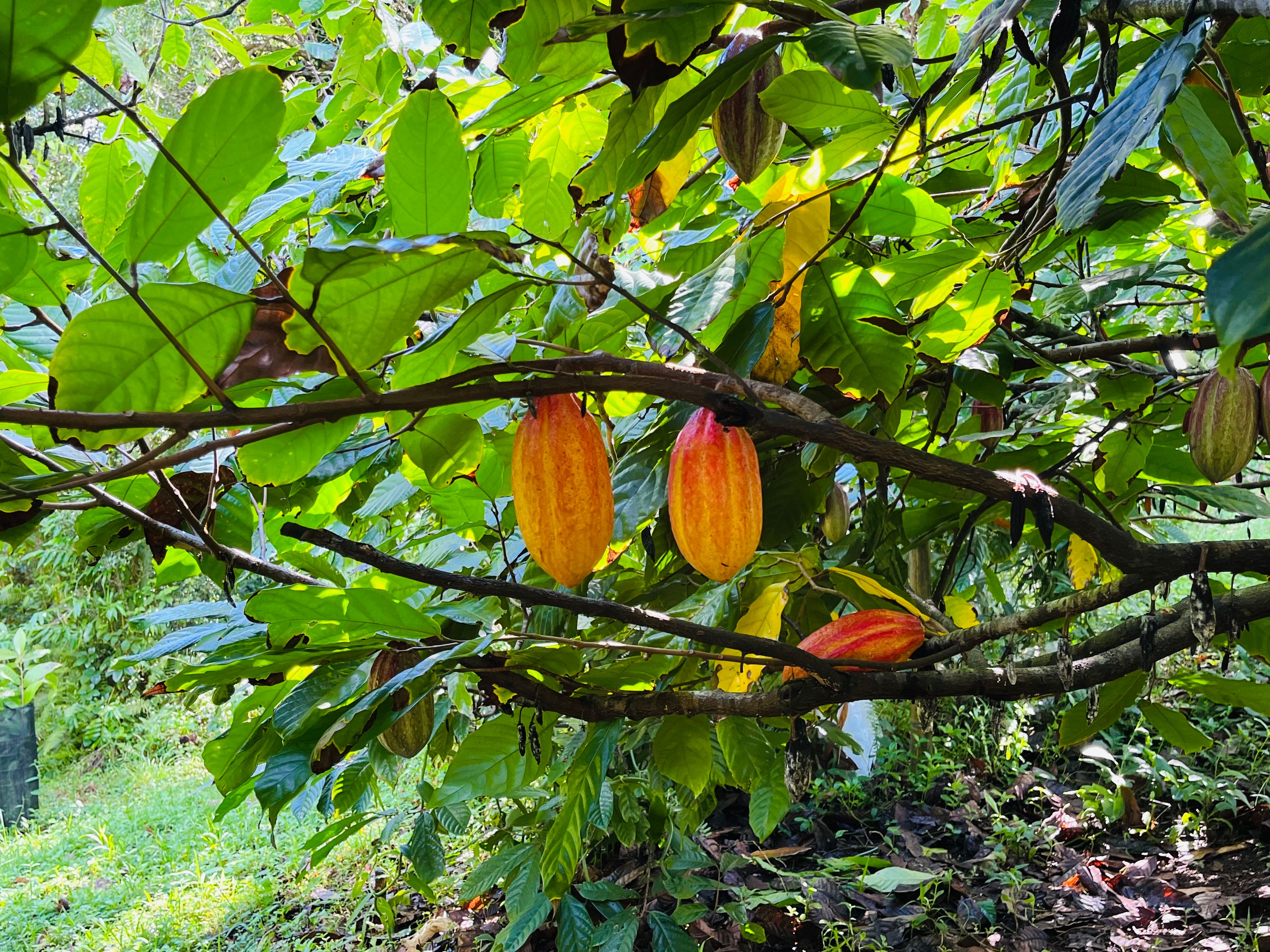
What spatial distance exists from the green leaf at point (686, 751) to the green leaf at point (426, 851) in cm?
77

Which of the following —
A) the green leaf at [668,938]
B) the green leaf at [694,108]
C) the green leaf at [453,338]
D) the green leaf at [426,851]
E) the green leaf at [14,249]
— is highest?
the green leaf at [14,249]

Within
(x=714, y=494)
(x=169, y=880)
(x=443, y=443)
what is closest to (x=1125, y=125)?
(x=714, y=494)

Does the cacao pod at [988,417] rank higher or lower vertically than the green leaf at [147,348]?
lower

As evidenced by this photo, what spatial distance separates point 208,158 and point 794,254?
0.52 m

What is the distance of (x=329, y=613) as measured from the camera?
0.75m

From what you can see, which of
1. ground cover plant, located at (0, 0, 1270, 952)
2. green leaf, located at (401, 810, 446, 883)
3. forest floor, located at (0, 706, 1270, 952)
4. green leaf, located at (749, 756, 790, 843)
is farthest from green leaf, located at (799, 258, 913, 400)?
forest floor, located at (0, 706, 1270, 952)

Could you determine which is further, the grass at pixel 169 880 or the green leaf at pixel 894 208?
the grass at pixel 169 880

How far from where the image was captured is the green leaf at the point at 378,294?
47 cm

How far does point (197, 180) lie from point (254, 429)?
410mm

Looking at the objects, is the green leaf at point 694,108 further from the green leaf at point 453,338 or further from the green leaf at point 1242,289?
the green leaf at point 1242,289

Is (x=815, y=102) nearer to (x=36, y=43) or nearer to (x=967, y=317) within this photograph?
(x=967, y=317)

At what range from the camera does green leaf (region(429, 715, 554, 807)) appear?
993 millimetres

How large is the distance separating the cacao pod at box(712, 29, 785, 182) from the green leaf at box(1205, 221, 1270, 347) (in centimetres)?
58

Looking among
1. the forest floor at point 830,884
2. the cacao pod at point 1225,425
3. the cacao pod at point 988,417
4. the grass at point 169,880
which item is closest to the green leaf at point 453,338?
the cacao pod at point 1225,425
